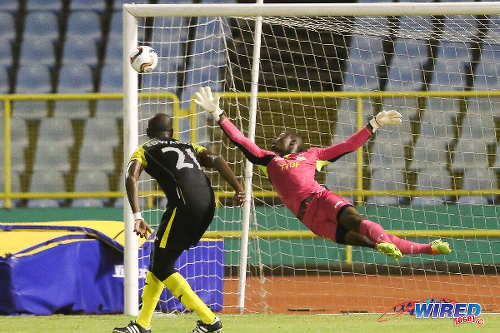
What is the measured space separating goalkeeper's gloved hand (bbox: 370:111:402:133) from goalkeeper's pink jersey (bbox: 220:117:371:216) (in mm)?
72

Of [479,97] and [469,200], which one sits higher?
[479,97]

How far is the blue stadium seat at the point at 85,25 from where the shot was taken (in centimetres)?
1521

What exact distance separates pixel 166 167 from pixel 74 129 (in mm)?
5631

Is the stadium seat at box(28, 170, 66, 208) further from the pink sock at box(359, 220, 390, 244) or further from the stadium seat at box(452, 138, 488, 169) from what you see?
the pink sock at box(359, 220, 390, 244)

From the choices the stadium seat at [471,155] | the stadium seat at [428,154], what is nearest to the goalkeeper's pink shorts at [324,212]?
the stadium seat at [428,154]

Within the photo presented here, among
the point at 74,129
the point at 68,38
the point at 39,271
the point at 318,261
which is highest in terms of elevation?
the point at 68,38

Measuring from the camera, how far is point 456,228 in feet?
34.8

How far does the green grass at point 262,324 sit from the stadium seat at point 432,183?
9.88 ft

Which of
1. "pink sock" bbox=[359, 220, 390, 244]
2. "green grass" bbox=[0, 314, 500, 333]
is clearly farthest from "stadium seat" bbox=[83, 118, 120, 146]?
"pink sock" bbox=[359, 220, 390, 244]

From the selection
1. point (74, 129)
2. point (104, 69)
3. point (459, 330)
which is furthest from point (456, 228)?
point (104, 69)

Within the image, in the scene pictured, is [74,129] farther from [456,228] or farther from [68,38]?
[456,228]

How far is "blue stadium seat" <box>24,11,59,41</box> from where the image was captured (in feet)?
49.7

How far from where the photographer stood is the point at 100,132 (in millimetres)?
11414

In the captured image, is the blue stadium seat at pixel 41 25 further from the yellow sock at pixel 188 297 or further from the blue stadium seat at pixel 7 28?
the yellow sock at pixel 188 297
